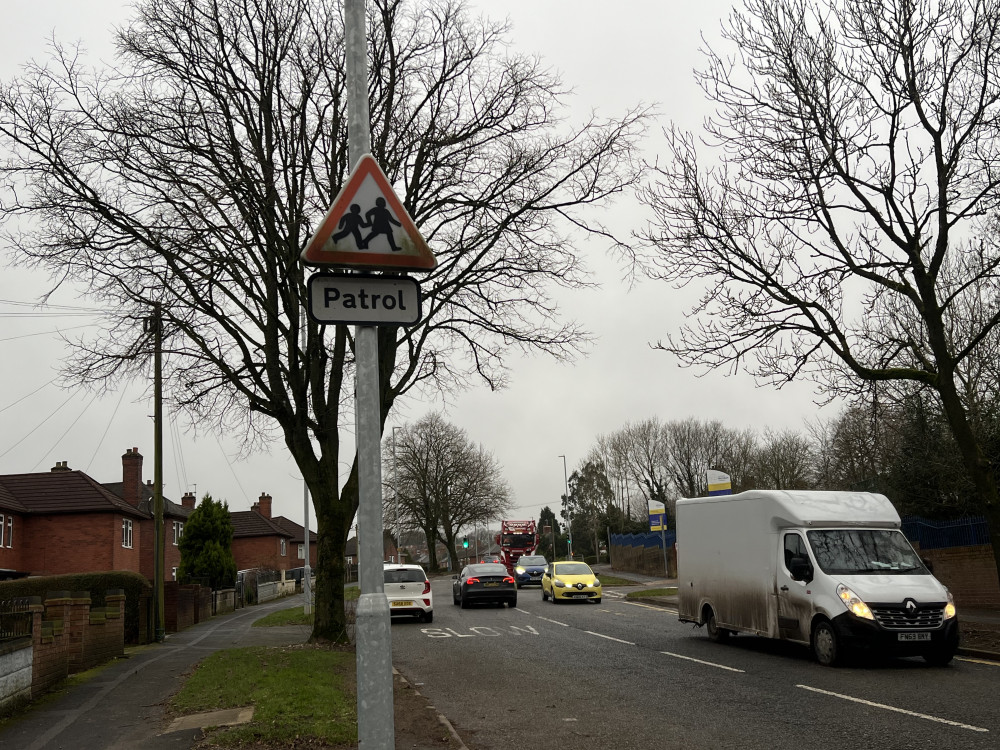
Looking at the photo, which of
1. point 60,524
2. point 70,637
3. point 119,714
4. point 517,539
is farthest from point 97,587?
point 517,539

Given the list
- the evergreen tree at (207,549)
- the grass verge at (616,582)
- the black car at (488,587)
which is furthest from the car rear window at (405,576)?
the evergreen tree at (207,549)

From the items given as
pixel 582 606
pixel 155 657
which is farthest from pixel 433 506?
pixel 155 657

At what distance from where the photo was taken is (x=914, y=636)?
12.6 m

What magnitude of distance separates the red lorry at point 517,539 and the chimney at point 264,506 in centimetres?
2907

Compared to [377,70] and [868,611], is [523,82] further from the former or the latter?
[868,611]

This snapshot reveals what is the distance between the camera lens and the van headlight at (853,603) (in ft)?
41.8

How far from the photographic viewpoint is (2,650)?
10961mm

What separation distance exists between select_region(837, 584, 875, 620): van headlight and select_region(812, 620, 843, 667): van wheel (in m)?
0.48

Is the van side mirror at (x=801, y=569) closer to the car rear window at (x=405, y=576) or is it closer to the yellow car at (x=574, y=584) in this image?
the car rear window at (x=405, y=576)

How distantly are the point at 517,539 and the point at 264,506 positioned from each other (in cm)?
3043

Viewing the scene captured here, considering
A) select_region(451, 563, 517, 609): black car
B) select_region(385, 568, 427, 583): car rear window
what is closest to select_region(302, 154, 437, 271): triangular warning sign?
select_region(385, 568, 427, 583): car rear window

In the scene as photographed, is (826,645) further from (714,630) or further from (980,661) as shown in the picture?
(714,630)

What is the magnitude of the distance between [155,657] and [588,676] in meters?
10.1

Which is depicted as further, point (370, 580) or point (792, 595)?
point (792, 595)
